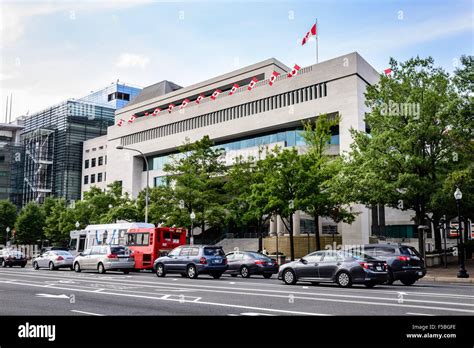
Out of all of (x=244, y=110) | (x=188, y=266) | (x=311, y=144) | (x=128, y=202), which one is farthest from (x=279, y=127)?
(x=188, y=266)

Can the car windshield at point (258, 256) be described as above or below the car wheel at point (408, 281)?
above

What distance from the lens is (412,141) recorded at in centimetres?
2859

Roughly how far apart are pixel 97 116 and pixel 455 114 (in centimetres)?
8416

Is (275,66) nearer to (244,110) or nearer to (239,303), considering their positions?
(244,110)

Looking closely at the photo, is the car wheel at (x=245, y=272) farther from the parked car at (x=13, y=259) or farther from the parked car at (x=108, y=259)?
the parked car at (x=13, y=259)

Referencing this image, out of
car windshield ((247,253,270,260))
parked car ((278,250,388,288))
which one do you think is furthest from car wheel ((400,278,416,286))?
car windshield ((247,253,270,260))

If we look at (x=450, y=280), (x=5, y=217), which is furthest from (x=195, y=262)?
(x=5, y=217)

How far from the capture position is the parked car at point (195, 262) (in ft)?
76.9

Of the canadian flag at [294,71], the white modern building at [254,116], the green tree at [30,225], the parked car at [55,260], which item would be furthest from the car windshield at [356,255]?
the green tree at [30,225]

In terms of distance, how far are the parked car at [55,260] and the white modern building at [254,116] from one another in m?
24.7

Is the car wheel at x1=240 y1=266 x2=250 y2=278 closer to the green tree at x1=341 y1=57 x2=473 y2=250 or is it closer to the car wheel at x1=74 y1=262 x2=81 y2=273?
the green tree at x1=341 y1=57 x2=473 y2=250

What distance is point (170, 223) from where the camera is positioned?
134ft

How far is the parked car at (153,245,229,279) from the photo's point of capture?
76.9 feet

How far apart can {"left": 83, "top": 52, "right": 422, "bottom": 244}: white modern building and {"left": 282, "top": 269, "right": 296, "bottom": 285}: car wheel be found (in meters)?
27.3
